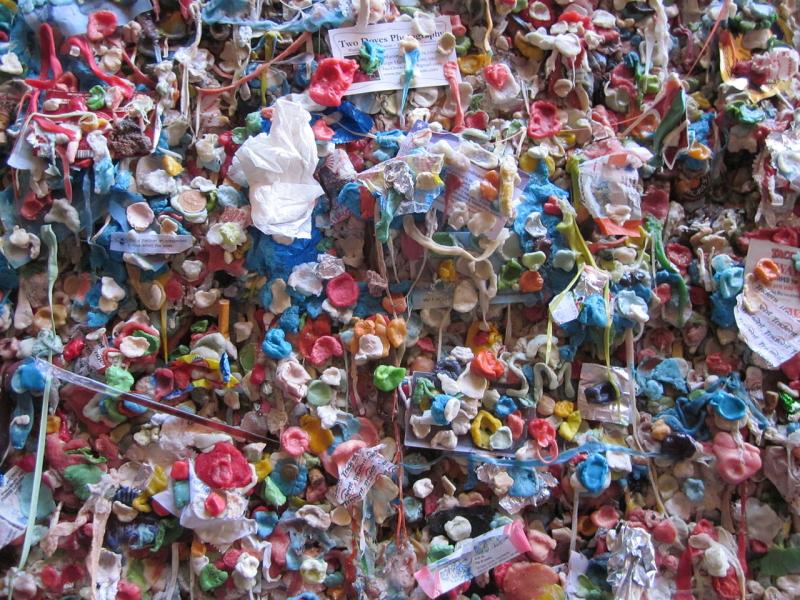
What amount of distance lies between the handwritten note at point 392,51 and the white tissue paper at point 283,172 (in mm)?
133

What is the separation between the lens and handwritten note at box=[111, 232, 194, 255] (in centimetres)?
114

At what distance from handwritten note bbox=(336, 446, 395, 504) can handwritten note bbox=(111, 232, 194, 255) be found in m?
0.41

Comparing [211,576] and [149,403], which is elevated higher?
[149,403]

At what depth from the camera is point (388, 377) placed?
1.15m

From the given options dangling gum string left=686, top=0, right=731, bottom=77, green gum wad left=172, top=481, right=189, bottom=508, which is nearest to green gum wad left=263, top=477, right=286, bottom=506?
green gum wad left=172, top=481, right=189, bottom=508

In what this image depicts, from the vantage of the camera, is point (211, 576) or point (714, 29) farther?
point (714, 29)

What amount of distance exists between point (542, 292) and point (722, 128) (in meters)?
0.44

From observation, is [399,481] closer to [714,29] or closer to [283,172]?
[283,172]

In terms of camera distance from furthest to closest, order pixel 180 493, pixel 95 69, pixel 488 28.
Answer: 1. pixel 488 28
2. pixel 95 69
3. pixel 180 493

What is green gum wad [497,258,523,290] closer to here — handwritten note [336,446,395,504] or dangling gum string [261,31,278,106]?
handwritten note [336,446,395,504]

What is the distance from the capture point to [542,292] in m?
1.23

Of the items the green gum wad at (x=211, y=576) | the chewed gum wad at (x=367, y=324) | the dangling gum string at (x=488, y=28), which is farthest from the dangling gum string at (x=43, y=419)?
the dangling gum string at (x=488, y=28)

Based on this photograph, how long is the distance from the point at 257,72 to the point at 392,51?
0.73ft

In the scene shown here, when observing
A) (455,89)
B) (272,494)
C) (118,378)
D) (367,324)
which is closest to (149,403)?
(118,378)
